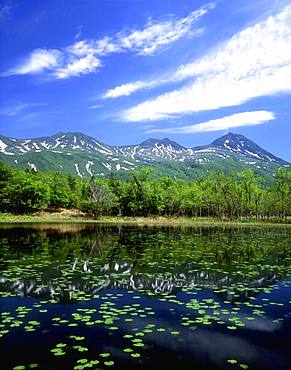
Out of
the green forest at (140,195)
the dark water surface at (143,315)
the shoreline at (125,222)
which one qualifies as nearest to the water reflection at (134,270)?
the dark water surface at (143,315)

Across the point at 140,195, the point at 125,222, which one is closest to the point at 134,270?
the point at 125,222

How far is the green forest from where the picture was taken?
8800 cm

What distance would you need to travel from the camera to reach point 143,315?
36.1ft

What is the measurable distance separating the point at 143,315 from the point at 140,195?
8827 centimetres

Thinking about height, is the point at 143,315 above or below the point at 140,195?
below

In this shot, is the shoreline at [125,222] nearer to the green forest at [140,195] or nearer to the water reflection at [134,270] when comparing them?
the green forest at [140,195]

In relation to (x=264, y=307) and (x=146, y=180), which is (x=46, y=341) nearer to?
(x=264, y=307)

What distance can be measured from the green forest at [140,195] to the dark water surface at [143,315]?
71.6m

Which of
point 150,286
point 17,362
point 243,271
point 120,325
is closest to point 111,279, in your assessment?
point 150,286

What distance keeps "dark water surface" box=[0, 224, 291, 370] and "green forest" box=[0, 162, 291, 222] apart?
235ft

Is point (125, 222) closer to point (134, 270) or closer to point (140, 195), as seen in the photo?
point (140, 195)

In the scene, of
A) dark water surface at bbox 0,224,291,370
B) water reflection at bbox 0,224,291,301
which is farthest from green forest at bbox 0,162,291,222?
dark water surface at bbox 0,224,291,370

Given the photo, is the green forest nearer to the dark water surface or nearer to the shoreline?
the shoreline

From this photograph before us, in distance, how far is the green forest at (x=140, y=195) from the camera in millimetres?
88000
